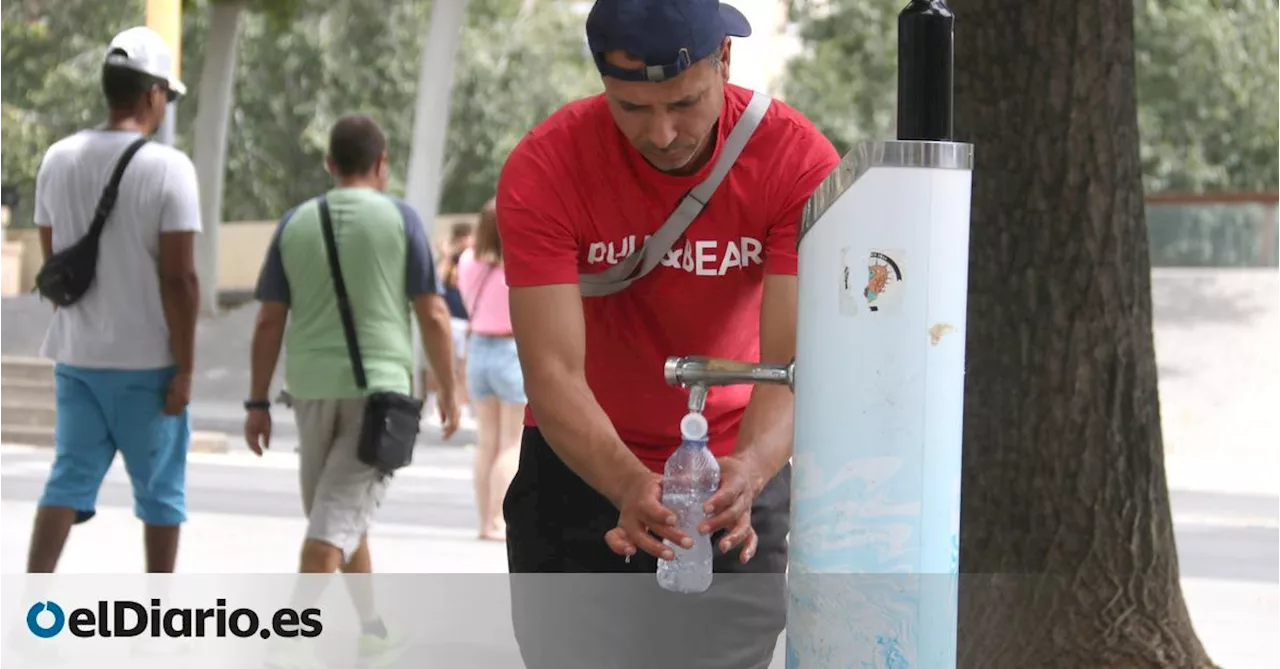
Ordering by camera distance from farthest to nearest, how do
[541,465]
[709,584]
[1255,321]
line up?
[1255,321]
[541,465]
[709,584]

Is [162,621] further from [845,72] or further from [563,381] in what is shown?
[845,72]

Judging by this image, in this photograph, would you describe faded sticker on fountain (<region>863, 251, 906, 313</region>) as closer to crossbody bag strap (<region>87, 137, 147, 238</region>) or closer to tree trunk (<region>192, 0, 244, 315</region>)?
crossbody bag strap (<region>87, 137, 147, 238</region>)

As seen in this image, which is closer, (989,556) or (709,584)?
(709,584)

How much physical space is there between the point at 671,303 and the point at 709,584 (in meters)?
0.51

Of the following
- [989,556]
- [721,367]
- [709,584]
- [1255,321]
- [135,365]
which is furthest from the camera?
[1255,321]

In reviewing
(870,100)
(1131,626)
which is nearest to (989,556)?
(1131,626)

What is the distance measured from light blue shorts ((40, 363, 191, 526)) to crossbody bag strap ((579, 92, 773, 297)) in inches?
143

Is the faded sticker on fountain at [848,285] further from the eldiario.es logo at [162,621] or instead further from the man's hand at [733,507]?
the eldiario.es logo at [162,621]

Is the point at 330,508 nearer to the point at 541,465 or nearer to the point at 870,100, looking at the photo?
the point at 541,465

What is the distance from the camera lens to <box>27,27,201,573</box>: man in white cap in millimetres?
6949

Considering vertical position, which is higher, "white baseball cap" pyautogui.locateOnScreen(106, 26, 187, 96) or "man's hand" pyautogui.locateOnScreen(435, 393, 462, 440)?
"white baseball cap" pyautogui.locateOnScreen(106, 26, 187, 96)

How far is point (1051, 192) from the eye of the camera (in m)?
6.09

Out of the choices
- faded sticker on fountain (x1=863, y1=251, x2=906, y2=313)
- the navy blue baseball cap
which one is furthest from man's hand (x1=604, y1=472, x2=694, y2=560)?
faded sticker on fountain (x1=863, y1=251, x2=906, y2=313)

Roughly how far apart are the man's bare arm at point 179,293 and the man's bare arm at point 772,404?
3.81 metres
